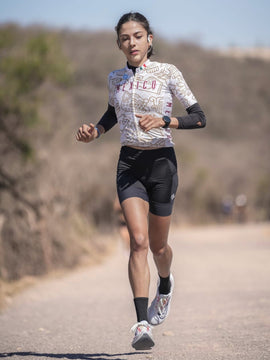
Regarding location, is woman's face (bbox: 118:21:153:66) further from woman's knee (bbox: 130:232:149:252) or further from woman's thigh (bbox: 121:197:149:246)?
woman's knee (bbox: 130:232:149:252)

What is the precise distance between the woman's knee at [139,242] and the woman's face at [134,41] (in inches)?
52.5

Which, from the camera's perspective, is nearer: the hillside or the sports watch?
the sports watch

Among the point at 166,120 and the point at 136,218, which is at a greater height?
the point at 166,120

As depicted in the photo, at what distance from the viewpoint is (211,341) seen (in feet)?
19.1

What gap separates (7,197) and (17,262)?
1.42m

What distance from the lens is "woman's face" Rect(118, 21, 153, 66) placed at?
5270mm

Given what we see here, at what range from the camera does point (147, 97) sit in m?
5.16

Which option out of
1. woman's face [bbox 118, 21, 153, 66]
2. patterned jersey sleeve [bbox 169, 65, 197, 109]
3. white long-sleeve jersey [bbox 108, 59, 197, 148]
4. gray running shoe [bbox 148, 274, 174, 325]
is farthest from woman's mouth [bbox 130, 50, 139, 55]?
gray running shoe [bbox 148, 274, 174, 325]

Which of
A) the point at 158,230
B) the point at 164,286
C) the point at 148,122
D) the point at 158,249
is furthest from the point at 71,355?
the point at 148,122

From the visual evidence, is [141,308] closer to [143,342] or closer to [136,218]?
[143,342]

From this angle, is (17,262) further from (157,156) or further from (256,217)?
(256,217)

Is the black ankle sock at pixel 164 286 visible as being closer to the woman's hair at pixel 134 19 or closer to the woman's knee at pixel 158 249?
the woman's knee at pixel 158 249

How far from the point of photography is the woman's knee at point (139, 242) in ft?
16.6

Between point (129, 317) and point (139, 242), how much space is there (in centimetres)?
283
